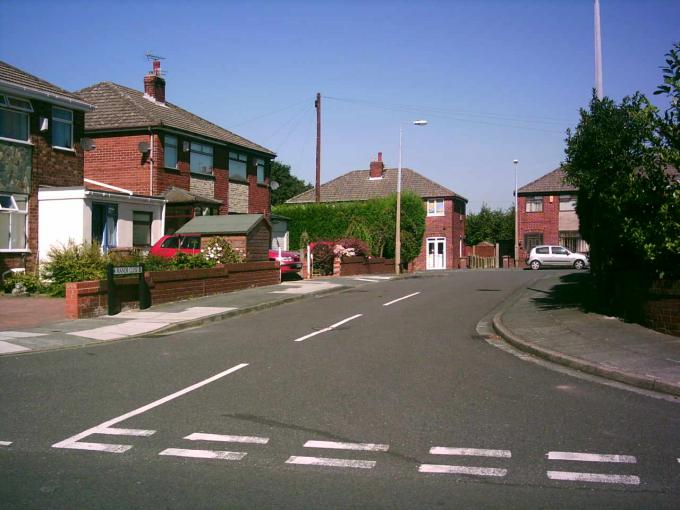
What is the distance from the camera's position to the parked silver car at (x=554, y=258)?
4391 centimetres

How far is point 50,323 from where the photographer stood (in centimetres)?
1442

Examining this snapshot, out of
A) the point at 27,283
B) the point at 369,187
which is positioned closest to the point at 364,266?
the point at 27,283

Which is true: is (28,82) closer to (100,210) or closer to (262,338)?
(100,210)

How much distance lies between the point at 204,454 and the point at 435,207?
1980 inches

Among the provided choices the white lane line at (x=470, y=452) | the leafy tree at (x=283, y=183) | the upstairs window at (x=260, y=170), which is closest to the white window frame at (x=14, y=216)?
the upstairs window at (x=260, y=170)

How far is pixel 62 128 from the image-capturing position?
2336 cm

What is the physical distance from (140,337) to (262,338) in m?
2.48

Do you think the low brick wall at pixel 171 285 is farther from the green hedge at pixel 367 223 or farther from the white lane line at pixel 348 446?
the green hedge at pixel 367 223

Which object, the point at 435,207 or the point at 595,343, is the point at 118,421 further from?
the point at 435,207

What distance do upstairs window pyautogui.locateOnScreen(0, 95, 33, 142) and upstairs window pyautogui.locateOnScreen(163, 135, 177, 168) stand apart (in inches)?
305

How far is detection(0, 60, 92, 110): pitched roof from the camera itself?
21031mm

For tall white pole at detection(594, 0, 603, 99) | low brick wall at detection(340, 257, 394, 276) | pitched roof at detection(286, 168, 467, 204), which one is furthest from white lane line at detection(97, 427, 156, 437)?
pitched roof at detection(286, 168, 467, 204)

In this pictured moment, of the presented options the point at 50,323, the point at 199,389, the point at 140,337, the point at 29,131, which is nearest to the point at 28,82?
the point at 29,131

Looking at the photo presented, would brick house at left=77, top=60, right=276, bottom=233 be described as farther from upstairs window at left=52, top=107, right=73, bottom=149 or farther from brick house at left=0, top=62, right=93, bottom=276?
brick house at left=0, top=62, right=93, bottom=276
